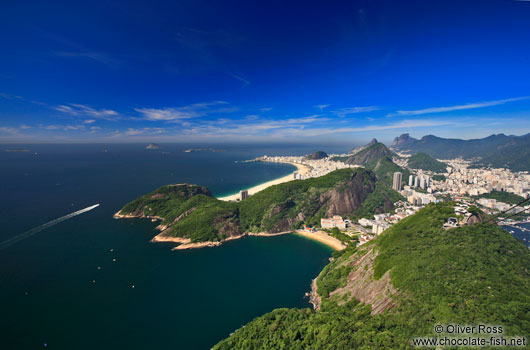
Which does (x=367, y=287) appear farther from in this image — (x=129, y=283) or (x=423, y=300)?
(x=129, y=283)

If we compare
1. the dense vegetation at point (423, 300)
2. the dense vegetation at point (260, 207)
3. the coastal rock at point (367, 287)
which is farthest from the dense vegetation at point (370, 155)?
the coastal rock at point (367, 287)

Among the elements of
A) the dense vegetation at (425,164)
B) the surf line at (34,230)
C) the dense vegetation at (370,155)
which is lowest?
the surf line at (34,230)

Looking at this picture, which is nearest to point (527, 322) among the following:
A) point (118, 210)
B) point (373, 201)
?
point (373, 201)

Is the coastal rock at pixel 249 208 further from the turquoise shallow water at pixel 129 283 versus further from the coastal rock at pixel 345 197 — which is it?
the turquoise shallow water at pixel 129 283

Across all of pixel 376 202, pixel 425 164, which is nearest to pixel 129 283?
pixel 376 202

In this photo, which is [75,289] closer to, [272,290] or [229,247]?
[229,247]

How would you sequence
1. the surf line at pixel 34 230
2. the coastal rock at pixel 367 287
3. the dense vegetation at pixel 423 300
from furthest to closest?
the surf line at pixel 34 230 → the coastal rock at pixel 367 287 → the dense vegetation at pixel 423 300
